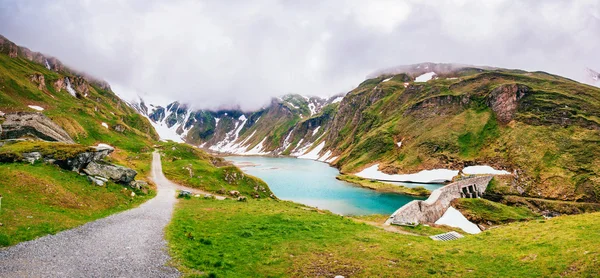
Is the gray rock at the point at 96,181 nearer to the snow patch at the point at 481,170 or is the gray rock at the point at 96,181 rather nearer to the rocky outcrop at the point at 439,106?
the snow patch at the point at 481,170

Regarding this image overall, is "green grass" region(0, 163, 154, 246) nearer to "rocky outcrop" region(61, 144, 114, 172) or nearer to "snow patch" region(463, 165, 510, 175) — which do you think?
"rocky outcrop" region(61, 144, 114, 172)

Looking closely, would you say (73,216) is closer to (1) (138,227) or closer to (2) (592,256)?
(1) (138,227)

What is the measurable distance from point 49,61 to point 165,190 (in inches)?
8787

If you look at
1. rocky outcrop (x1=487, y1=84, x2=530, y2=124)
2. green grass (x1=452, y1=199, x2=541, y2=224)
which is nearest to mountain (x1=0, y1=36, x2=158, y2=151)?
green grass (x1=452, y1=199, x2=541, y2=224)

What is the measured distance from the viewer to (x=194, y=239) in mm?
17719

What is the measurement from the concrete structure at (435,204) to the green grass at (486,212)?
2.78 meters

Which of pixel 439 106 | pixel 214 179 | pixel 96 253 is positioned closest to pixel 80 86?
pixel 214 179

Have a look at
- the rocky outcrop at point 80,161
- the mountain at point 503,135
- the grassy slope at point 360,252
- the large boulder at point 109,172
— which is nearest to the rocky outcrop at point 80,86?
the rocky outcrop at point 80,161

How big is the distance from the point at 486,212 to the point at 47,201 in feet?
209

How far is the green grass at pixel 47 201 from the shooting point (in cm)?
1513

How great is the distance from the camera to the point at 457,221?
4856 cm

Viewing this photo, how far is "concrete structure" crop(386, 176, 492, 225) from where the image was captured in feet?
119

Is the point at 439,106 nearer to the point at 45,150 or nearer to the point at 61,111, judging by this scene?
the point at 61,111

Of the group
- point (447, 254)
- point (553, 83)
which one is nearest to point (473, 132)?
point (553, 83)
